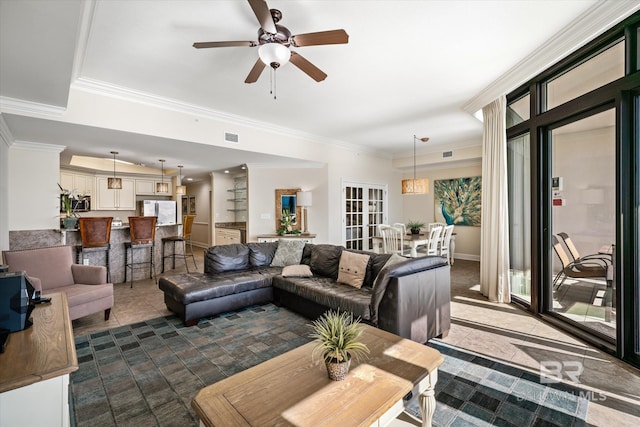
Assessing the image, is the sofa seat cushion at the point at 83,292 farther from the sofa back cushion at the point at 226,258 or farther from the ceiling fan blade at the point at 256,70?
the ceiling fan blade at the point at 256,70

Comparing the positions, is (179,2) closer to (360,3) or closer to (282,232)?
(360,3)

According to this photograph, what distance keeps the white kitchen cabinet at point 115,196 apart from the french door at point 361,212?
6.02 meters

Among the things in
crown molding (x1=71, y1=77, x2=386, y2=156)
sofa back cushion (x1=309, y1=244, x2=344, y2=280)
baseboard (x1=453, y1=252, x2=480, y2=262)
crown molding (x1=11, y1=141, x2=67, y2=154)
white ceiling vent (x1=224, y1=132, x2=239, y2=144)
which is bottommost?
baseboard (x1=453, y1=252, x2=480, y2=262)

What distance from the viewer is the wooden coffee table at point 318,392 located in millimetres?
1252

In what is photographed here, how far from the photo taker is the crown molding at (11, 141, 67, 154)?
4.36m

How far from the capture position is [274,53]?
231 cm

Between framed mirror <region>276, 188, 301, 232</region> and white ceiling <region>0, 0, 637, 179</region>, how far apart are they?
2.02m

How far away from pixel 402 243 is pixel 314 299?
8.89ft

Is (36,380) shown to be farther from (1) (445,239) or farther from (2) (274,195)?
(1) (445,239)

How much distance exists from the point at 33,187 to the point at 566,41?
23.8 feet

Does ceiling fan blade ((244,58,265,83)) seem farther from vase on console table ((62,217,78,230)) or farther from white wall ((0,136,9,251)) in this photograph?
vase on console table ((62,217,78,230))

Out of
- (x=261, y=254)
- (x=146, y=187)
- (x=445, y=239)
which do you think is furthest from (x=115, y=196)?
(x=445, y=239)

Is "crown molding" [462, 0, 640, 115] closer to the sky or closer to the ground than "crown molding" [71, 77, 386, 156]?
closer to the sky

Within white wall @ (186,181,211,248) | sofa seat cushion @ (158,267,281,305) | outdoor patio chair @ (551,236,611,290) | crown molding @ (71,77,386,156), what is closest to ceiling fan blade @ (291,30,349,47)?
crown molding @ (71,77,386,156)
